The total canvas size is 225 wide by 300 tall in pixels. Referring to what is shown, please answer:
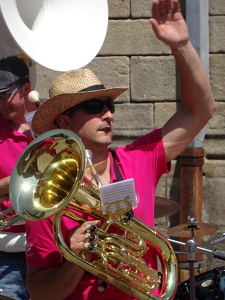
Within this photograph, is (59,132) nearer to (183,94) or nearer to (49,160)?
(49,160)

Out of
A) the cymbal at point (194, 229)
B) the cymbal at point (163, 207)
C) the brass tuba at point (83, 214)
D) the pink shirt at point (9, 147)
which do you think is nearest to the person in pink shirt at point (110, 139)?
the brass tuba at point (83, 214)

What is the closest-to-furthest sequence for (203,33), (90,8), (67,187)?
(67,187), (90,8), (203,33)

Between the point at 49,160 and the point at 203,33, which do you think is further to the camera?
the point at 203,33

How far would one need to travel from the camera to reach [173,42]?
3115mm

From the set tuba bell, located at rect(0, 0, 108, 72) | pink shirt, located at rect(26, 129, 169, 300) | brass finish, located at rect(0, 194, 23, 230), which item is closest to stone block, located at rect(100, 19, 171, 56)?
tuba bell, located at rect(0, 0, 108, 72)

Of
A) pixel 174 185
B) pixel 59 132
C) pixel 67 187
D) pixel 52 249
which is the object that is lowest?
pixel 174 185

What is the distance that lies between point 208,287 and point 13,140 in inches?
62.2

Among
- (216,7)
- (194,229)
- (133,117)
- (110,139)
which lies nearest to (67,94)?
(110,139)

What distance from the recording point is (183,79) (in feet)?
10.4

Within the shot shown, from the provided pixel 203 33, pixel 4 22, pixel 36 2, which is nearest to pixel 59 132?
pixel 4 22

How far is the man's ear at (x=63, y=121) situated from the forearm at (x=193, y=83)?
47cm

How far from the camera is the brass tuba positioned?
2830 mm

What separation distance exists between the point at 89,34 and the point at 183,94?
116 centimetres

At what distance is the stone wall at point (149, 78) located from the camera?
6.27 metres
